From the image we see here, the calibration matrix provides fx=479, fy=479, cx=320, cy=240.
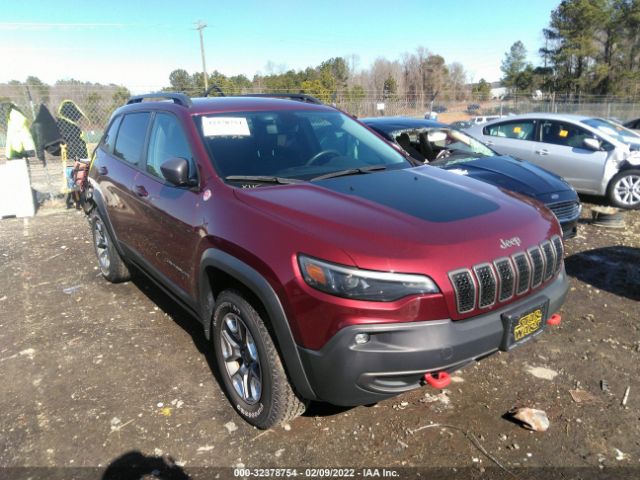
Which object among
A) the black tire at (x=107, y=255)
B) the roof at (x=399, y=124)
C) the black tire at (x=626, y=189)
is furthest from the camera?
the black tire at (x=626, y=189)

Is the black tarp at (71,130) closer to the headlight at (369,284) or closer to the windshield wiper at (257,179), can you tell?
the windshield wiper at (257,179)

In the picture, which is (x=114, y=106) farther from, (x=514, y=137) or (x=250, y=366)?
(x=250, y=366)

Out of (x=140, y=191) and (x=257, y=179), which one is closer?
(x=257, y=179)

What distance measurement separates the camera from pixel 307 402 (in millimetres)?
2598

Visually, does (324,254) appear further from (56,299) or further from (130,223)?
(56,299)

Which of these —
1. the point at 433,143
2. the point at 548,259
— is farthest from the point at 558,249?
the point at 433,143

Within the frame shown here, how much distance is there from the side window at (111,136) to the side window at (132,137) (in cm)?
12

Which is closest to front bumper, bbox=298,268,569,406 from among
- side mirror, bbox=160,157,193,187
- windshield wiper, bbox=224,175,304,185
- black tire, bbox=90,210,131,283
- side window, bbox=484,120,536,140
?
windshield wiper, bbox=224,175,304,185

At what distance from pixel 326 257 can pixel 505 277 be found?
92cm

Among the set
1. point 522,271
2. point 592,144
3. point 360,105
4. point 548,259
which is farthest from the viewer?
point 360,105

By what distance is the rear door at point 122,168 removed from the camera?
3992 millimetres

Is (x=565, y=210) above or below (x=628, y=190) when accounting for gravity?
above

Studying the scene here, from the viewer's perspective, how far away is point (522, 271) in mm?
2471

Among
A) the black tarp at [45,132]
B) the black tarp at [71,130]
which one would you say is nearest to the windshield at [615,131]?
the black tarp at [71,130]
